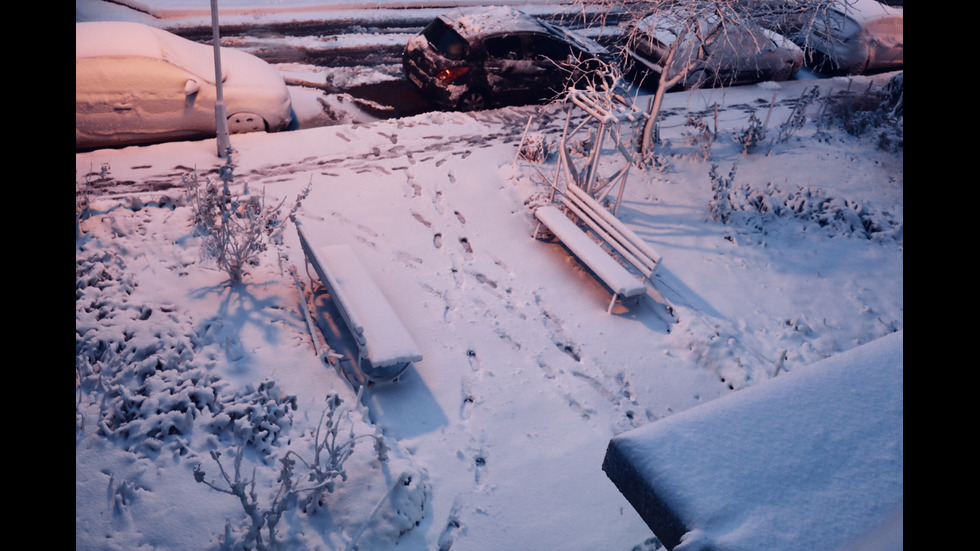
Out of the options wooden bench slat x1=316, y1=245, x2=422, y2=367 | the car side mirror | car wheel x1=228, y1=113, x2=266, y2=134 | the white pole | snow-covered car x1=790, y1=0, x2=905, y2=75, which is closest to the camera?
wooden bench slat x1=316, y1=245, x2=422, y2=367

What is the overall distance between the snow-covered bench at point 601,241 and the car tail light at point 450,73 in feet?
10.8

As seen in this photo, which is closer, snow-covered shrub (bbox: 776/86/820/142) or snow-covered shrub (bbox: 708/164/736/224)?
snow-covered shrub (bbox: 708/164/736/224)

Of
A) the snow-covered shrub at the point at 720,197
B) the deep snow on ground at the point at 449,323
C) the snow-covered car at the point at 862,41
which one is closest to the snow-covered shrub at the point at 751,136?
the deep snow on ground at the point at 449,323

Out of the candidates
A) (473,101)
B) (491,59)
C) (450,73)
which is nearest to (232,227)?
(450,73)

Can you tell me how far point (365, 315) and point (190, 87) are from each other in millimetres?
4718

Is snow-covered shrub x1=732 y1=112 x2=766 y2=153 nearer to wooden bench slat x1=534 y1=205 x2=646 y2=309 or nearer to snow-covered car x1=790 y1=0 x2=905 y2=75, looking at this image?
wooden bench slat x1=534 y1=205 x2=646 y2=309

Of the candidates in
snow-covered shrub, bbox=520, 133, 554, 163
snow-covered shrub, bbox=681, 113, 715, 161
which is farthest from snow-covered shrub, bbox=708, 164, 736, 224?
snow-covered shrub, bbox=520, 133, 554, 163

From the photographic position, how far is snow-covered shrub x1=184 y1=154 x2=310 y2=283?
6.09 meters

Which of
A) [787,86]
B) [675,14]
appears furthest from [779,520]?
[787,86]

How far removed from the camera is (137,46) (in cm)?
826

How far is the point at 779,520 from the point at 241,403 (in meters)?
4.02

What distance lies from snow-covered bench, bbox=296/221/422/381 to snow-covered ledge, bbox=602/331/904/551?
296cm

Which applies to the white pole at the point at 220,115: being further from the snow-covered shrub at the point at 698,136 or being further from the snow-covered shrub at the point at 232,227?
the snow-covered shrub at the point at 698,136
